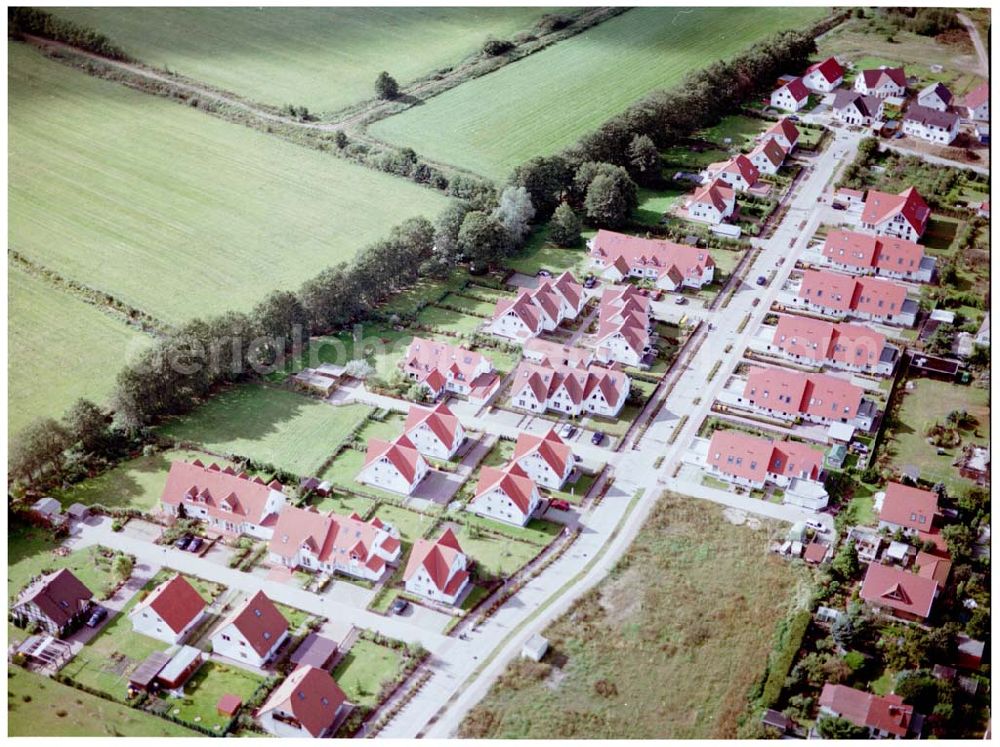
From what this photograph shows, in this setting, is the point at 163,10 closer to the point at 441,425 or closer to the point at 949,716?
the point at 441,425

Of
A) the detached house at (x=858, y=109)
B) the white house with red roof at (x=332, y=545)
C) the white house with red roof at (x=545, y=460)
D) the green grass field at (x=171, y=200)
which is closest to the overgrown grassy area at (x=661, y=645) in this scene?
the white house with red roof at (x=545, y=460)

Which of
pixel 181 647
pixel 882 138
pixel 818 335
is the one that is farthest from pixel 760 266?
pixel 181 647

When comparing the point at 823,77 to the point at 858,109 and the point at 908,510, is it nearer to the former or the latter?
the point at 858,109

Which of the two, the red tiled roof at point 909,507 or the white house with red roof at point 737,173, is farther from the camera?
the white house with red roof at point 737,173

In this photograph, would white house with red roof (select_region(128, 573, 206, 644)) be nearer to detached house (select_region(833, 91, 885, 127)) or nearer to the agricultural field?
the agricultural field

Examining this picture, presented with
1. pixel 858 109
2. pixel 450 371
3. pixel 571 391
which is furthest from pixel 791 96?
pixel 450 371

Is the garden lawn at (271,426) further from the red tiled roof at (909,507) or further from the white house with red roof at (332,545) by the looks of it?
the red tiled roof at (909,507)
